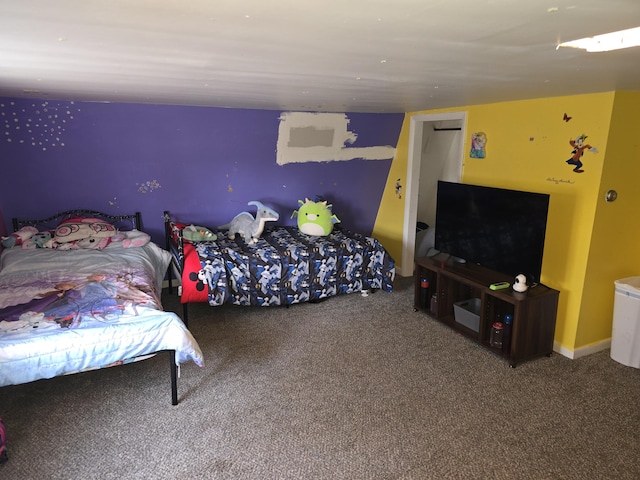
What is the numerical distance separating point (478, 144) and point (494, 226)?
80 centimetres

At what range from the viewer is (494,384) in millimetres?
2801

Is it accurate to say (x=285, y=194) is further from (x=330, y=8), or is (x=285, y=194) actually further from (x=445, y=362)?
(x=330, y=8)

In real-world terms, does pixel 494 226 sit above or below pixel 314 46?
below

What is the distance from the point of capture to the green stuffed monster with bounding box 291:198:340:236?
4230 mm

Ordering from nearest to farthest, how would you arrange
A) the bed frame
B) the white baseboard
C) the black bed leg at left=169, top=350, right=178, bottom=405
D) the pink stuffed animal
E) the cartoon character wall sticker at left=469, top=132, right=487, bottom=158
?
1. the black bed leg at left=169, top=350, right=178, bottom=405
2. the white baseboard
3. the pink stuffed animal
4. the cartoon character wall sticker at left=469, top=132, right=487, bottom=158
5. the bed frame

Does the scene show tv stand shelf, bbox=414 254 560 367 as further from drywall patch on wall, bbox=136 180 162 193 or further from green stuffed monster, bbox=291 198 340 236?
drywall patch on wall, bbox=136 180 162 193

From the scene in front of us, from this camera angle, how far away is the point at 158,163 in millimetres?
4055

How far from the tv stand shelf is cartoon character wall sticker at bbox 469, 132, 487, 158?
3.05 ft

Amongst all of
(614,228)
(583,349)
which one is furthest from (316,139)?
(583,349)

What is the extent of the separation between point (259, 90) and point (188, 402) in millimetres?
1951

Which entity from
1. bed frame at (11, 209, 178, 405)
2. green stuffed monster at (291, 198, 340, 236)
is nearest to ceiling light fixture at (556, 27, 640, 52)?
green stuffed monster at (291, 198, 340, 236)

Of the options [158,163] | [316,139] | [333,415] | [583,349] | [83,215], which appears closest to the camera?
[333,415]

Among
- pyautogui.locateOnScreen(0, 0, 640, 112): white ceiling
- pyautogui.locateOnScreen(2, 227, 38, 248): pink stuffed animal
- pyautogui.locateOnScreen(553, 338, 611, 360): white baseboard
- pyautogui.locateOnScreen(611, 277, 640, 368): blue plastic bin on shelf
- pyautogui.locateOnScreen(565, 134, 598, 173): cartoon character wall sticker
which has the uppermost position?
pyautogui.locateOnScreen(0, 0, 640, 112): white ceiling

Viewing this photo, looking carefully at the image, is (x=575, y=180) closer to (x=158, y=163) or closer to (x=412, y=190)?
(x=412, y=190)
